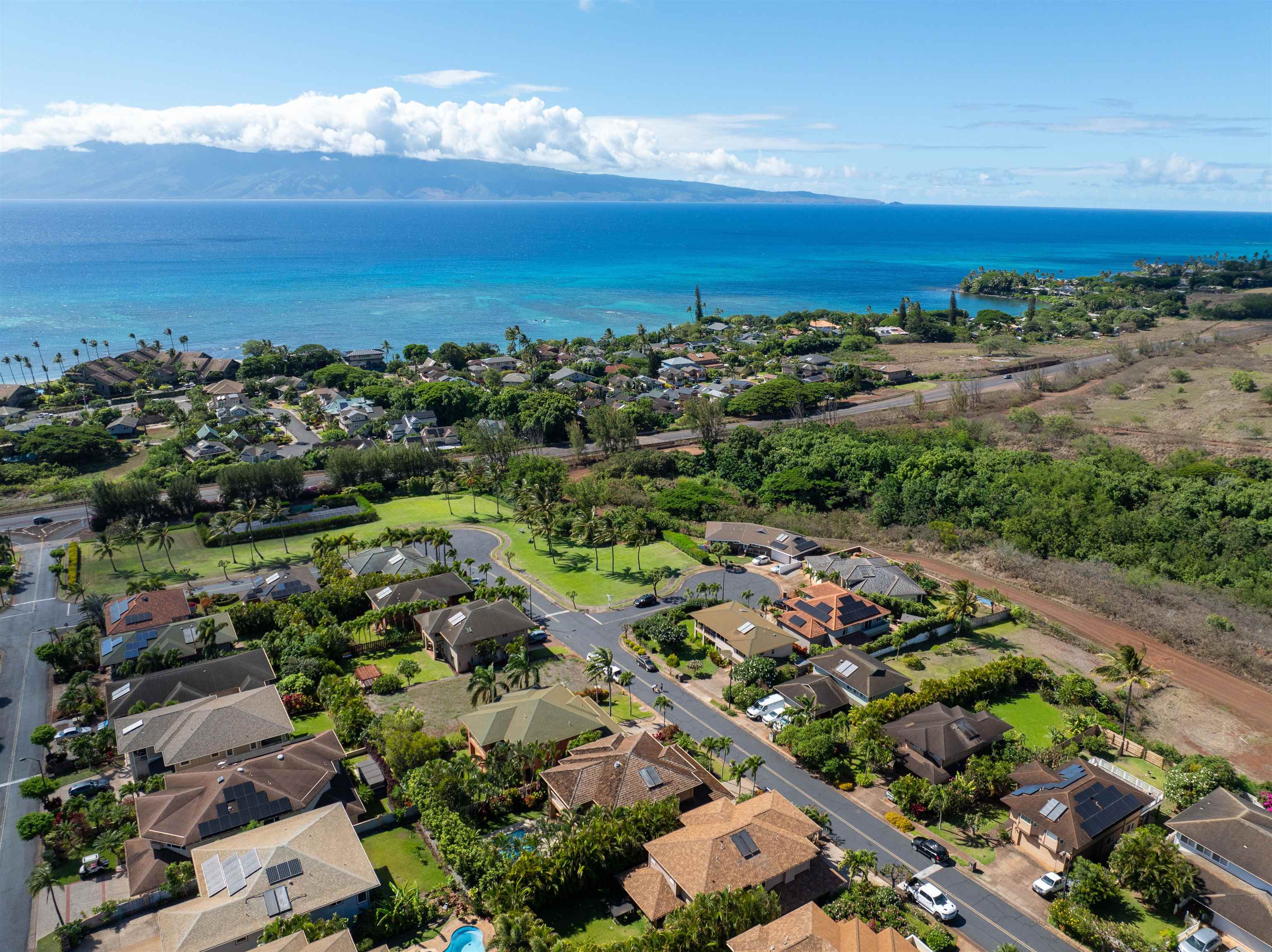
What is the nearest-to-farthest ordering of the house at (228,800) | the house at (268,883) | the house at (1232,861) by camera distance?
the house at (268,883)
the house at (1232,861)
the house at (228,800)

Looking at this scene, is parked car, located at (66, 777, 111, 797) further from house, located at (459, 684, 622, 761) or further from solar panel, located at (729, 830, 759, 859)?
solar panel, located at (729, 830, 759, 859)

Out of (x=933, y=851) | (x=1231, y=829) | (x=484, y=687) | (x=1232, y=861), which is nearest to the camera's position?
(x=1232, y=861)

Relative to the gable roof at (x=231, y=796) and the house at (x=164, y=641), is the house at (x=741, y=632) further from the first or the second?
the house at (x=164, y=641)

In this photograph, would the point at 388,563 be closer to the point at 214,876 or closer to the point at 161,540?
the point at 161,540

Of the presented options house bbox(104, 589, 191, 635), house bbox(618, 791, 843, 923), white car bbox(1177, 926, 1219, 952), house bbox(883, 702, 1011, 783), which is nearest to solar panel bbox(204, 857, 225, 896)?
house bbox(618, 791, 843, 923)

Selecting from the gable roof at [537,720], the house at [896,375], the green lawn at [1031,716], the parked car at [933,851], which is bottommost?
the green lawn at [1031,716]

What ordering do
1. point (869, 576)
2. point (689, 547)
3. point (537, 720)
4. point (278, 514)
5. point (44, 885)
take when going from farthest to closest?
point (278, 514) → point (689, 547) → point (869, 576) → point (537, 720) → point (44, 885)

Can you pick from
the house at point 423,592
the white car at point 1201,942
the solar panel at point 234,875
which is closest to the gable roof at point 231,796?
the solar panel at point 234,875

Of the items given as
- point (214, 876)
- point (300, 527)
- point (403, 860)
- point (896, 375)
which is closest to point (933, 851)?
point (403, 860)
